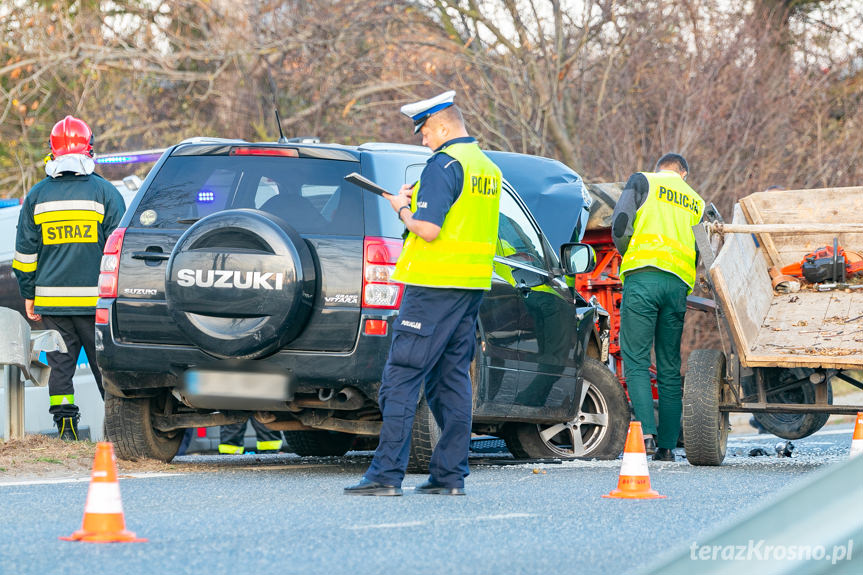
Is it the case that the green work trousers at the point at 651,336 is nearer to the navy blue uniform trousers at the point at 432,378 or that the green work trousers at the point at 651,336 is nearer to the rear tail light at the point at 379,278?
the rear tail light at the point at 379,278

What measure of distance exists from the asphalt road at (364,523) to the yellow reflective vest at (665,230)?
1.73 metres

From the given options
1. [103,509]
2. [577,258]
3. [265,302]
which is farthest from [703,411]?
[103,509]

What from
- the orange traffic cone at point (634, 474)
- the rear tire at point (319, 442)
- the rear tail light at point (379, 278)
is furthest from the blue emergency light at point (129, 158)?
the orange traffic cone at point (634, 474)

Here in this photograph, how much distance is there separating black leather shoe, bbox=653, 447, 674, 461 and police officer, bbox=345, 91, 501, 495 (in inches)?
119

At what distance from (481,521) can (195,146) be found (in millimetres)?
3244

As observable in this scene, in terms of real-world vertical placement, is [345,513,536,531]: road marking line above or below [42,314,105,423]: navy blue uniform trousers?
below

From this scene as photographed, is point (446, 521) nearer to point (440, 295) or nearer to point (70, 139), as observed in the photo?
point (440, 295)

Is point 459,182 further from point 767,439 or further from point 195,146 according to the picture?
point 767,439

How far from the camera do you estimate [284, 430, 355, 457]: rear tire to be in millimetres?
9367

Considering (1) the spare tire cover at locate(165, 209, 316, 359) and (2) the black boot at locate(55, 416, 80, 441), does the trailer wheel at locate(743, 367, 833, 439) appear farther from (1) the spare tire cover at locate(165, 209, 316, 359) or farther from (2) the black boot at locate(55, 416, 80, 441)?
(2) the black boot at locate(55, 416, 80, 441)

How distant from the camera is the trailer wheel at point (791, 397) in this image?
8.62m

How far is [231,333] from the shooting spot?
6.61 meters

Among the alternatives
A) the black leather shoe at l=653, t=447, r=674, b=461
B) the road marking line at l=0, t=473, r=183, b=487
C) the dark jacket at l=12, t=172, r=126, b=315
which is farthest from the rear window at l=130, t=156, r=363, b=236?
the black leather shoe at l=653, t=447, r=674, b=461

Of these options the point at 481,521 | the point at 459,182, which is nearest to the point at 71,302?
the point at 459,182
